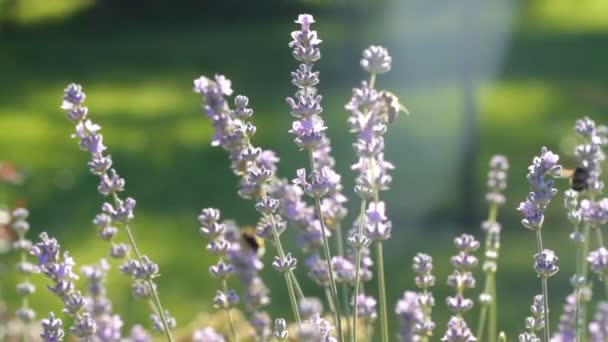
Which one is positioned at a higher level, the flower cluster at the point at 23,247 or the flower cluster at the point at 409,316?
the flower cluster at the point at 23,247

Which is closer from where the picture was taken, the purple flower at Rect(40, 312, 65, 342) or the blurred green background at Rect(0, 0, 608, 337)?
the purple flower at Rect(40, 312, 65, 342)

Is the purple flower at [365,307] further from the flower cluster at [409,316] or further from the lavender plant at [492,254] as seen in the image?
the lavender plant at [492,254]

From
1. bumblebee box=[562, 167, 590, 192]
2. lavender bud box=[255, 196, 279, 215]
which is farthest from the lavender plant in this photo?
lavender bud box=[255, 196, 279, 215]

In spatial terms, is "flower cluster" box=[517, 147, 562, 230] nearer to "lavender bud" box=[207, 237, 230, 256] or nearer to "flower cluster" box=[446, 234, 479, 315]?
"flower cluster" box=[446, 234, 479, 315]

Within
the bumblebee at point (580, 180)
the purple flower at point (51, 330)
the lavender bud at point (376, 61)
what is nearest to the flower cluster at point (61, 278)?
the purple flower at point (51, 330)

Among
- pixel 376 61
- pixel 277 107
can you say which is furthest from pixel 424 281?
pixel 277 107

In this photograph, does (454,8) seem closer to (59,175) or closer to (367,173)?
(59,175)

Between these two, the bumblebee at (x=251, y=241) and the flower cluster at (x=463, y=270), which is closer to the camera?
the flower cluster at (x=463, y=270)

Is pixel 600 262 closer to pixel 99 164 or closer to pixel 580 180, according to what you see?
pixel 580 180
